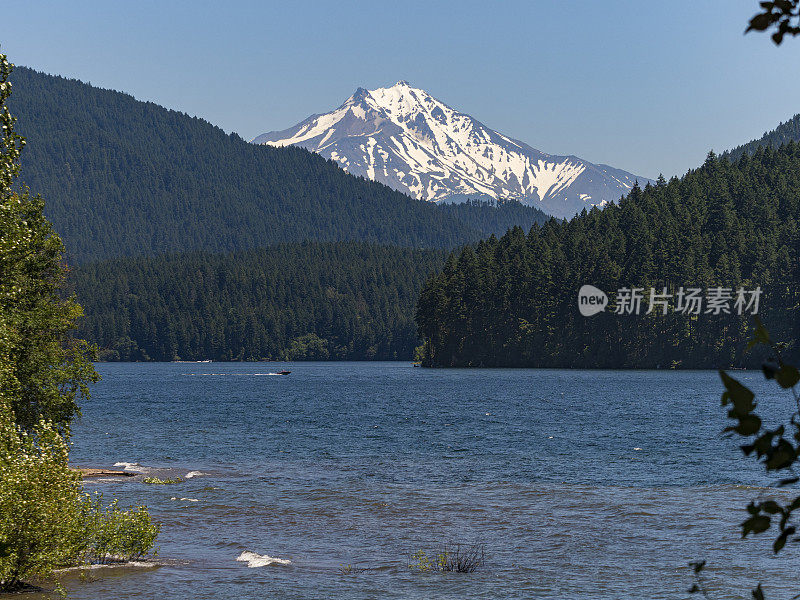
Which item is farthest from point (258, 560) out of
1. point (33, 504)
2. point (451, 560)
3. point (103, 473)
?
point (103, 473)

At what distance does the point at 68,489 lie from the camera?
70.6ft

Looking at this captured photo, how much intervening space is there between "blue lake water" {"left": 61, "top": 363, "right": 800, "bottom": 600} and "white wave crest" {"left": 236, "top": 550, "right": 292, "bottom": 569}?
11.2 inches

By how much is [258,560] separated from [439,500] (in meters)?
13.6

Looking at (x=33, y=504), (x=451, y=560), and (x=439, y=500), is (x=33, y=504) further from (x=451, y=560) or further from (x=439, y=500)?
(x=439, y=500)

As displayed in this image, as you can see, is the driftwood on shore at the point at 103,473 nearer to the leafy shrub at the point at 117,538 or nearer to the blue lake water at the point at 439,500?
the blue lake water at the point at 439,500

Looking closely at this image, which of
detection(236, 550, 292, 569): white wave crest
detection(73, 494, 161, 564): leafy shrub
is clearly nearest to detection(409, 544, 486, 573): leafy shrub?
detection(236, 550, 292, 569): white wave crest

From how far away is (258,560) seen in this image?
27.9 metres

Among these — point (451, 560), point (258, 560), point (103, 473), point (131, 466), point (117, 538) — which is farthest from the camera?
point (131, 466)

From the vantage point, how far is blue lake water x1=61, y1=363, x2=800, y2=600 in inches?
1002

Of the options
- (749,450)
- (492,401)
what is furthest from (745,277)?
(749,450)

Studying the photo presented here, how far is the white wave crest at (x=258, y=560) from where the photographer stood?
27.4m

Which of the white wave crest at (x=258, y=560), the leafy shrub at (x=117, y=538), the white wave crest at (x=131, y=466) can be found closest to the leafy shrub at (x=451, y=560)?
the white wave crest at (x=258, y=560)

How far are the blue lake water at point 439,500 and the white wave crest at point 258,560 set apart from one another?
0.93ft

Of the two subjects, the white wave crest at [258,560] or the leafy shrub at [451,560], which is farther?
the white wave crest at [258,560]
